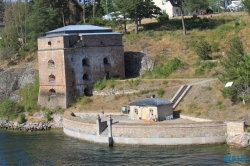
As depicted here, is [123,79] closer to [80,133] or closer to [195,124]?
[80,133]

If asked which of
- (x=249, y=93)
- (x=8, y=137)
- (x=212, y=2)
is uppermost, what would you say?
(x=212, y=2)

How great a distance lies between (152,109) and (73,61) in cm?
1238

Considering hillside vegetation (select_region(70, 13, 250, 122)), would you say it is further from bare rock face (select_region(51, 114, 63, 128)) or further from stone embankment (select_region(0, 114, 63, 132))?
stone embankment (select_region(0, 114, 63, 132))

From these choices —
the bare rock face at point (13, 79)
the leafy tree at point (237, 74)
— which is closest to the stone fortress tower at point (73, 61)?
the bare rock face at point (13, 79)

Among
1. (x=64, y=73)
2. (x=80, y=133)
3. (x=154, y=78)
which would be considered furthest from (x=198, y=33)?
(x=80, y=133)

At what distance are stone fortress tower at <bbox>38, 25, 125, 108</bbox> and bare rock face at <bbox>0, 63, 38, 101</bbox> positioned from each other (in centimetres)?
545

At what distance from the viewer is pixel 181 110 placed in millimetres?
37156

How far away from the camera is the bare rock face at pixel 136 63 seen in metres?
49.4

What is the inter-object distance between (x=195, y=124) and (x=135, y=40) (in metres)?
24.3

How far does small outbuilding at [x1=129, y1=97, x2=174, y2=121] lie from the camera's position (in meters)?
35.3

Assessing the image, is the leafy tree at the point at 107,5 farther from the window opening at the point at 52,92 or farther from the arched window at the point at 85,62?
the window opening at the point at 52,92

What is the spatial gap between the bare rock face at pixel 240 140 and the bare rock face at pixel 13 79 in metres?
26.6

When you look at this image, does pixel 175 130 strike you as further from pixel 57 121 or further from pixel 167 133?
pixel 57 121

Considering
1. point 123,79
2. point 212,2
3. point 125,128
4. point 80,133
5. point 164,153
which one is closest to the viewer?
point 164,153
